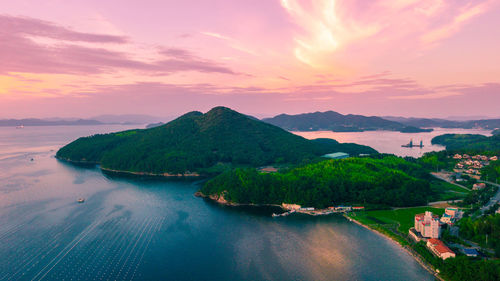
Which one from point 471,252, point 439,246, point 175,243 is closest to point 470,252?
point 471,252

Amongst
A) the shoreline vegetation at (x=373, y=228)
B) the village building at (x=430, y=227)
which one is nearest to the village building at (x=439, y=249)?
the shoreline vegetation at (x=373, y=228)

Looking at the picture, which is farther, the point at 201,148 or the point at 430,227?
the point at 201,148

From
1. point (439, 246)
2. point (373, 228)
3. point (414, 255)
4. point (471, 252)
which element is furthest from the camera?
point (373, 228)

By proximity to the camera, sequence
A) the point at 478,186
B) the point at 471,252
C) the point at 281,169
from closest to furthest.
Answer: the point at 471,252 < the point at 478,186 < the point at 281,169

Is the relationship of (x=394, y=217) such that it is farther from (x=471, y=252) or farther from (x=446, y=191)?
(x=446, y=191)

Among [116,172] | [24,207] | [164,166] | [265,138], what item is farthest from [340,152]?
[24,207]

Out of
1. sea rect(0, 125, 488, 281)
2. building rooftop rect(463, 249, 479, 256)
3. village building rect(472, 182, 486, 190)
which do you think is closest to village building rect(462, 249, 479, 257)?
building rooftop rect(463, 249, 479, 256)

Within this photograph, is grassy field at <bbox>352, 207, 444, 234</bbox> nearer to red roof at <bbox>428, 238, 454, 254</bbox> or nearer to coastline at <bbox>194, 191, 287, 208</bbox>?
red roof at <bbox>428, 238, 454, 254</bbox>
